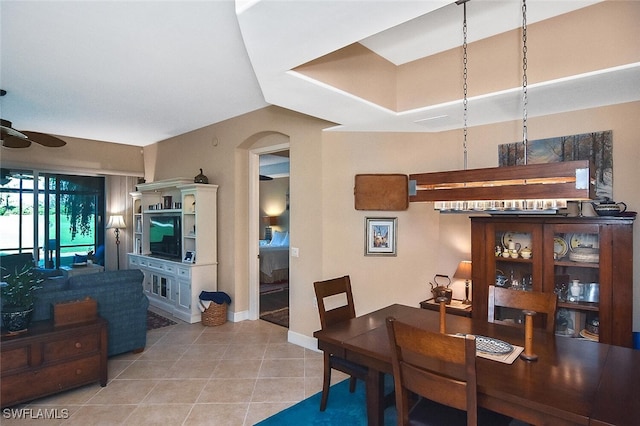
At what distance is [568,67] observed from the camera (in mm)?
2211

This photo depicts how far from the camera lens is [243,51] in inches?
107

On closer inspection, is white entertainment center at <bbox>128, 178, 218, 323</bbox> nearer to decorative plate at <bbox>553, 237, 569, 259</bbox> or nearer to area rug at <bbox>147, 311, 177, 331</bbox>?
area rug at <bbox>147, 311, 177, 331</bbox>

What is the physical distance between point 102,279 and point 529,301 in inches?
145

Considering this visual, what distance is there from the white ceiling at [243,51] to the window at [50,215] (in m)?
2.48

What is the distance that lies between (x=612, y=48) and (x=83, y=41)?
11.7ft

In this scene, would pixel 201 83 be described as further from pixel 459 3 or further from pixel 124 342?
pixel 124 342

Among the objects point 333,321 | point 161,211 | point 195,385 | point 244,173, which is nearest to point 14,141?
point 161,211

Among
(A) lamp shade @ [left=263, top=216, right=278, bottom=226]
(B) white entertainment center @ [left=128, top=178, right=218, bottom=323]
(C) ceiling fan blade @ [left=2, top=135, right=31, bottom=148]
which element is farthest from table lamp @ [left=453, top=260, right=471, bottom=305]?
(A) lamp shade @ [left=263, top=216, right=278, bottom=226]

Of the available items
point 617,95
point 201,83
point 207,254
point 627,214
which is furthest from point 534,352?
point 207,254

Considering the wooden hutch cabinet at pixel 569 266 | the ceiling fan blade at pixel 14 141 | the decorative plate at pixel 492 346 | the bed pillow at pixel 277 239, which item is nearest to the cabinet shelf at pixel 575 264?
the wooden hutch cabinet at pixel 569 266

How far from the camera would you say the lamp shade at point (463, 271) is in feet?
10.0

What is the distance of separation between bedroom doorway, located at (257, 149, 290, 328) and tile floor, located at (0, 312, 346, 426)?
0.98m

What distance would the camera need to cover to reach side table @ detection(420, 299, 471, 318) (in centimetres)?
302

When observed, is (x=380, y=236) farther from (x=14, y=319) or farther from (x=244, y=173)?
(x=14, y=319)
